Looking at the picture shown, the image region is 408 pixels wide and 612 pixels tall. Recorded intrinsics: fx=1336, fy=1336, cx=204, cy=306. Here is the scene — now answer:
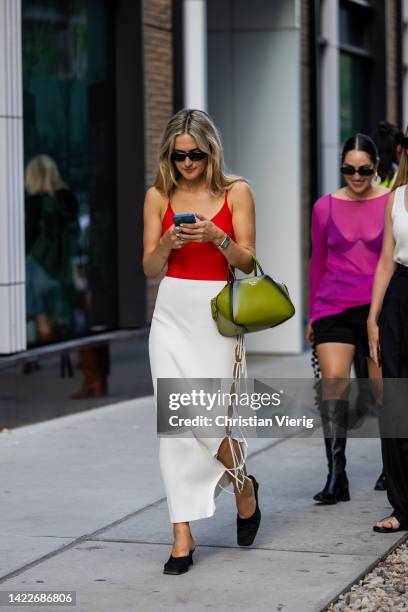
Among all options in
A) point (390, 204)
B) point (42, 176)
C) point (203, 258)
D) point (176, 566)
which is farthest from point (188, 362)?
point (42, 176)

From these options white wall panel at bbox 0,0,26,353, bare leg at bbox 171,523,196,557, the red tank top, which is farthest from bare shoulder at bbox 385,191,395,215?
white wall panel at bbox 0,0,26,353

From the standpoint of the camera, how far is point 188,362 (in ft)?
18.4

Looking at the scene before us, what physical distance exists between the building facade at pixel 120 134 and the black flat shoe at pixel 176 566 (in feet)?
13.2

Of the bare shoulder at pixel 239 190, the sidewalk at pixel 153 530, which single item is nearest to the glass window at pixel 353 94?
the sidewalk at pixel 153 530

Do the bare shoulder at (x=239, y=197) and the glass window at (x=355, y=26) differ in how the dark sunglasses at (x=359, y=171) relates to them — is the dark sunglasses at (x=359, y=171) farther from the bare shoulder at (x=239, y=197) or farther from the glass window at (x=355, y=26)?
the glass window at (x=355, y=26)

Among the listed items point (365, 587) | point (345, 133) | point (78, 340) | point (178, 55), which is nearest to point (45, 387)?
point (78, 340)

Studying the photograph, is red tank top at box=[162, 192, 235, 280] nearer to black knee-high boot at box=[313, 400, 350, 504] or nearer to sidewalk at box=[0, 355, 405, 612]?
sidewalk at box=[0, 355, 405, 612]

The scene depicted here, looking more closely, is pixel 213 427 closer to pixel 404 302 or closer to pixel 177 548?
pixel 177 548

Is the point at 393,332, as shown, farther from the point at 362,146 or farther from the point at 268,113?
the point at 268,113

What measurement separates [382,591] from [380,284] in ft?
5.12

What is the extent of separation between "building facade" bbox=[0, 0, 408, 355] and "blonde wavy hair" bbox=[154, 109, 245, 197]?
3.83m

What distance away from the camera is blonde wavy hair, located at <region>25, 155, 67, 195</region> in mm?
10000

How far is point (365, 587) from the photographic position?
5457mm

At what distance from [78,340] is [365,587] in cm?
550
